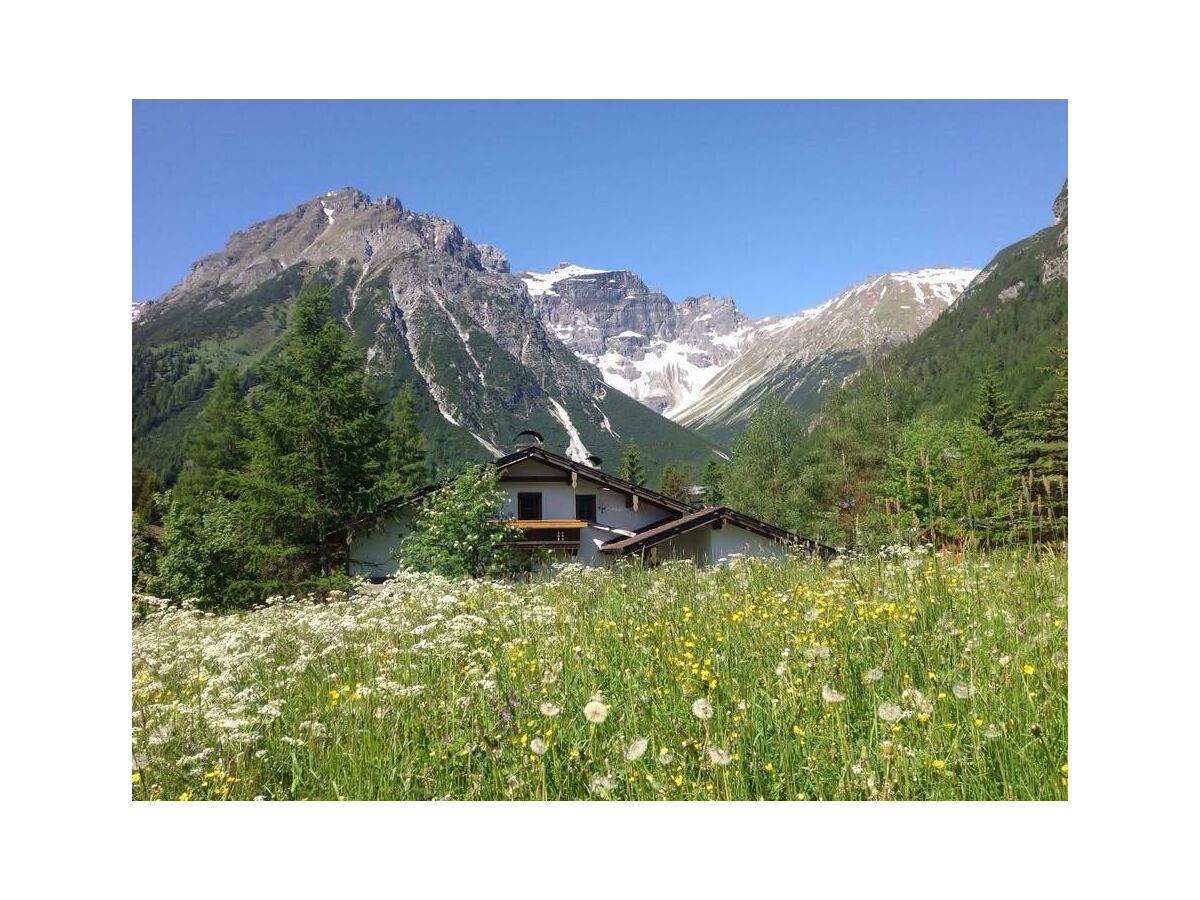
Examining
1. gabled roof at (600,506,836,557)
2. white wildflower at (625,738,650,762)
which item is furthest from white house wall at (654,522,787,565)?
white wildflower at (625,738,650,762)

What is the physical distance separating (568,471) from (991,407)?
72.1 feet

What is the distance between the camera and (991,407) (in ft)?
107

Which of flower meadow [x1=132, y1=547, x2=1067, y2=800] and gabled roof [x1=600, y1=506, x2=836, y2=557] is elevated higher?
flower meadow [x1=132, y1=547, x2=1067, y2=800]

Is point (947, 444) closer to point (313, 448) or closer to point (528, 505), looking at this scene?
point (528, 505)

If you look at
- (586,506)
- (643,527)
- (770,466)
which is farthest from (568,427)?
(586,506)

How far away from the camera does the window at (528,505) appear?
20250 mm

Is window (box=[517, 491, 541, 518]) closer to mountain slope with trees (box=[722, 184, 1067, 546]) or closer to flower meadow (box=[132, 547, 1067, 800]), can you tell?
mountain slope with trees (box=[722, 184, 1067, 546])

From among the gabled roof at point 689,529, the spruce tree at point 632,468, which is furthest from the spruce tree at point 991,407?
the spruce tree at point 632,468

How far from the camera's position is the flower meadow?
286cm

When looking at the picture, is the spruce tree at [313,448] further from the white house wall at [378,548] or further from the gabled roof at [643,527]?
the gabled roof at [643,527]

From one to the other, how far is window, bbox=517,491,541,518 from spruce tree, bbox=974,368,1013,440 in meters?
16.5
